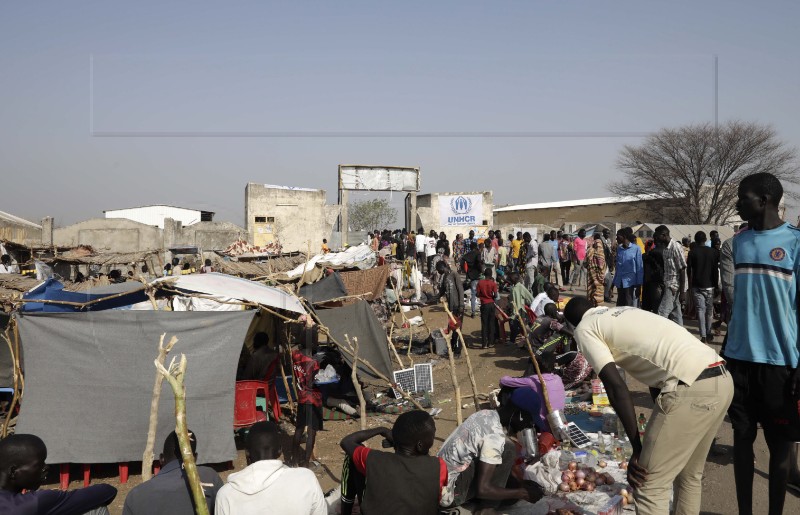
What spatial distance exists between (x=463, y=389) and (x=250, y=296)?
3.82 m

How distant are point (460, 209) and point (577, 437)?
921 inches

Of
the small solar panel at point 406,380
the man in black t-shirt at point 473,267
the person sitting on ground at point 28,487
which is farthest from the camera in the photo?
the man in black t-shirt at point 473,267

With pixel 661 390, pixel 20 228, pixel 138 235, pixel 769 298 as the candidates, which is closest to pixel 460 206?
pixel 138 235

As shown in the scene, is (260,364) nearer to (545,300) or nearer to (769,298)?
(545,300)

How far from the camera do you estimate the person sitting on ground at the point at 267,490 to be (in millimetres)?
3000

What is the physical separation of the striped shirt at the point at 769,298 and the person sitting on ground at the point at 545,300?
19.3ft

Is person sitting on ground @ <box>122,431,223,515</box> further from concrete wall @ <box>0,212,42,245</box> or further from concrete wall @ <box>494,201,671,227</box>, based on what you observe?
concrete wall @ <box>494,201,671,227</box>

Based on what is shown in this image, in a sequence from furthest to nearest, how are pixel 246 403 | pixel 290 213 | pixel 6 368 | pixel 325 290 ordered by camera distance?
pixel 290 213 < pixel 325 290 < pixel 6 368 < pixel 246 403

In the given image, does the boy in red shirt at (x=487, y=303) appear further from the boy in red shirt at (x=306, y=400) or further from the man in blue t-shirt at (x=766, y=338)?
the man in blue t-shirt at (x=766, y=338)

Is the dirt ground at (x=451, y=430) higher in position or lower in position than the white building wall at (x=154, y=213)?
lower

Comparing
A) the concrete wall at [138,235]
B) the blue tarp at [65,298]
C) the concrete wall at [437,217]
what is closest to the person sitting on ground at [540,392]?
the blue tarp at [65,298]

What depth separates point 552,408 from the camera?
6223 mm

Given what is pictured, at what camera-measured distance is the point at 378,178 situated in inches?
1214

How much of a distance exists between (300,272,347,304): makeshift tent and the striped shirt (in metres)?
7.35
